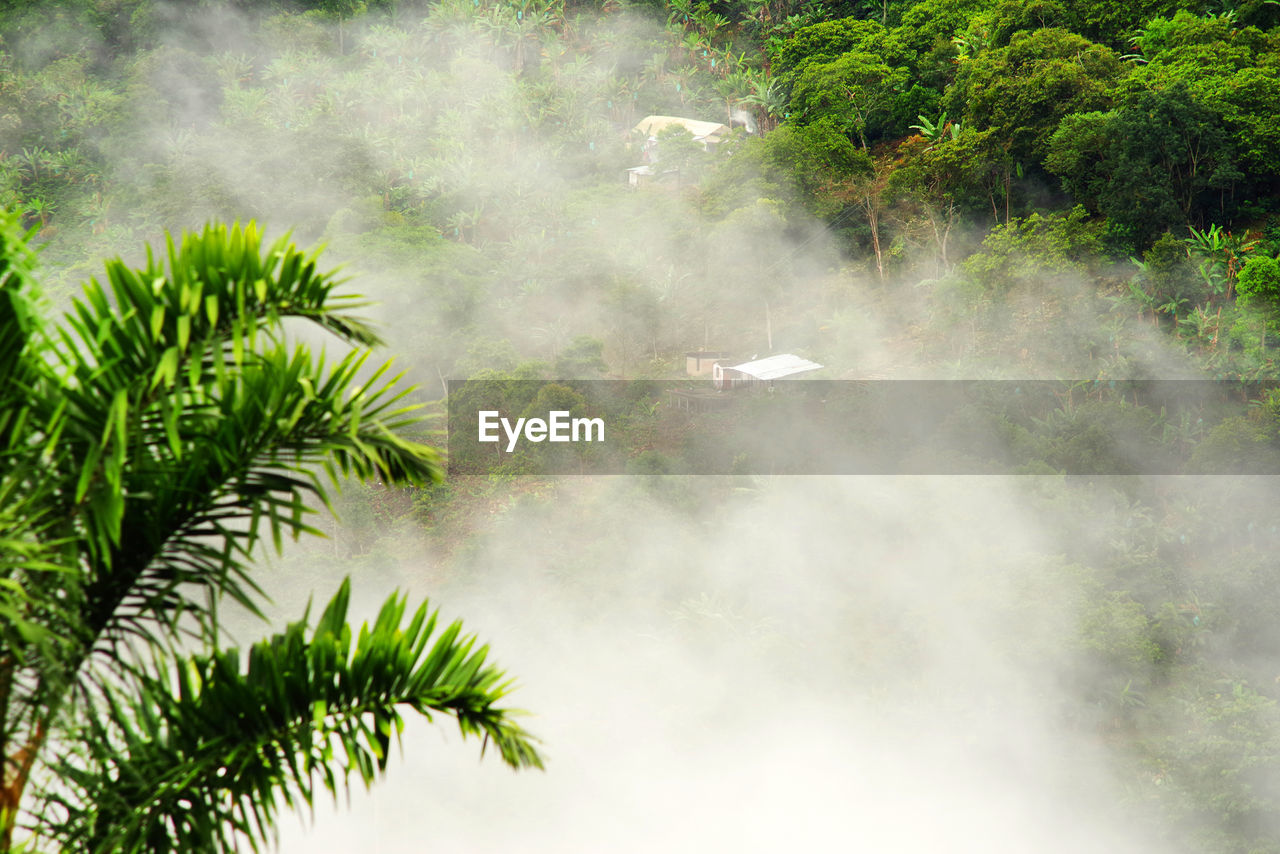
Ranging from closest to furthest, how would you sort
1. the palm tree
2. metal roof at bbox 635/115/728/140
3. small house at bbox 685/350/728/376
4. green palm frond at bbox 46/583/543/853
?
the palm tree → green palm frond at bbox 46/583/543/853 → small house at bbox 685/350/728/376 → metal roof at bbox 635/115/728/140

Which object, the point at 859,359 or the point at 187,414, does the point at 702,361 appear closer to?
the point at 859,359

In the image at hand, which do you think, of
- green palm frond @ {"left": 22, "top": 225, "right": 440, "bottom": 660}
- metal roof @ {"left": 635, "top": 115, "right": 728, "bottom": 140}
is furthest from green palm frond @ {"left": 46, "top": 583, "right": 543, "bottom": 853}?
metal roof @ {"left": 635, "top": 115, "right": 728, "bottom": 140}

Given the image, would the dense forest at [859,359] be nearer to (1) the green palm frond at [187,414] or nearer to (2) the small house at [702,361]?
Result: (2) the small house at [702,361]

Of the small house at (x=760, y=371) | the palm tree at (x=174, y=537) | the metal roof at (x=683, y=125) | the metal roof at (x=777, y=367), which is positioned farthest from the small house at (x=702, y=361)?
the palm tree at (x=174, y=537)

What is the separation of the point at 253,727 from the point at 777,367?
10973 millimetres

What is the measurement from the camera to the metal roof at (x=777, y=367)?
40.0 feet

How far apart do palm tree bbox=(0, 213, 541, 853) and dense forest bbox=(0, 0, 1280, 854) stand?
2825 millimetres

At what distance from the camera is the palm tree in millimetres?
1593

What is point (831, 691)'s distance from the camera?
9.38 m

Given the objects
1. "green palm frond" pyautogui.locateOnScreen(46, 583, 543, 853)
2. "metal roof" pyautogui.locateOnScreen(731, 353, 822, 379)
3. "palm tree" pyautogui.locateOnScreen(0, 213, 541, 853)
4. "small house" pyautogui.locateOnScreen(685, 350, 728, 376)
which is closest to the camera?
"palm tree" pyautogui.locateOnScreen(0, 213, 541, 853)

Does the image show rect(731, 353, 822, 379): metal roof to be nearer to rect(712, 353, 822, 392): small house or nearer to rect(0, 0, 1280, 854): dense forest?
rect(712, 353, 822, 392): small house

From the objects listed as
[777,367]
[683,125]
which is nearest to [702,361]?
[777,367]

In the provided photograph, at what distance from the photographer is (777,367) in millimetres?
12383

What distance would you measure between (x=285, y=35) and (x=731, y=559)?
17.9 m
